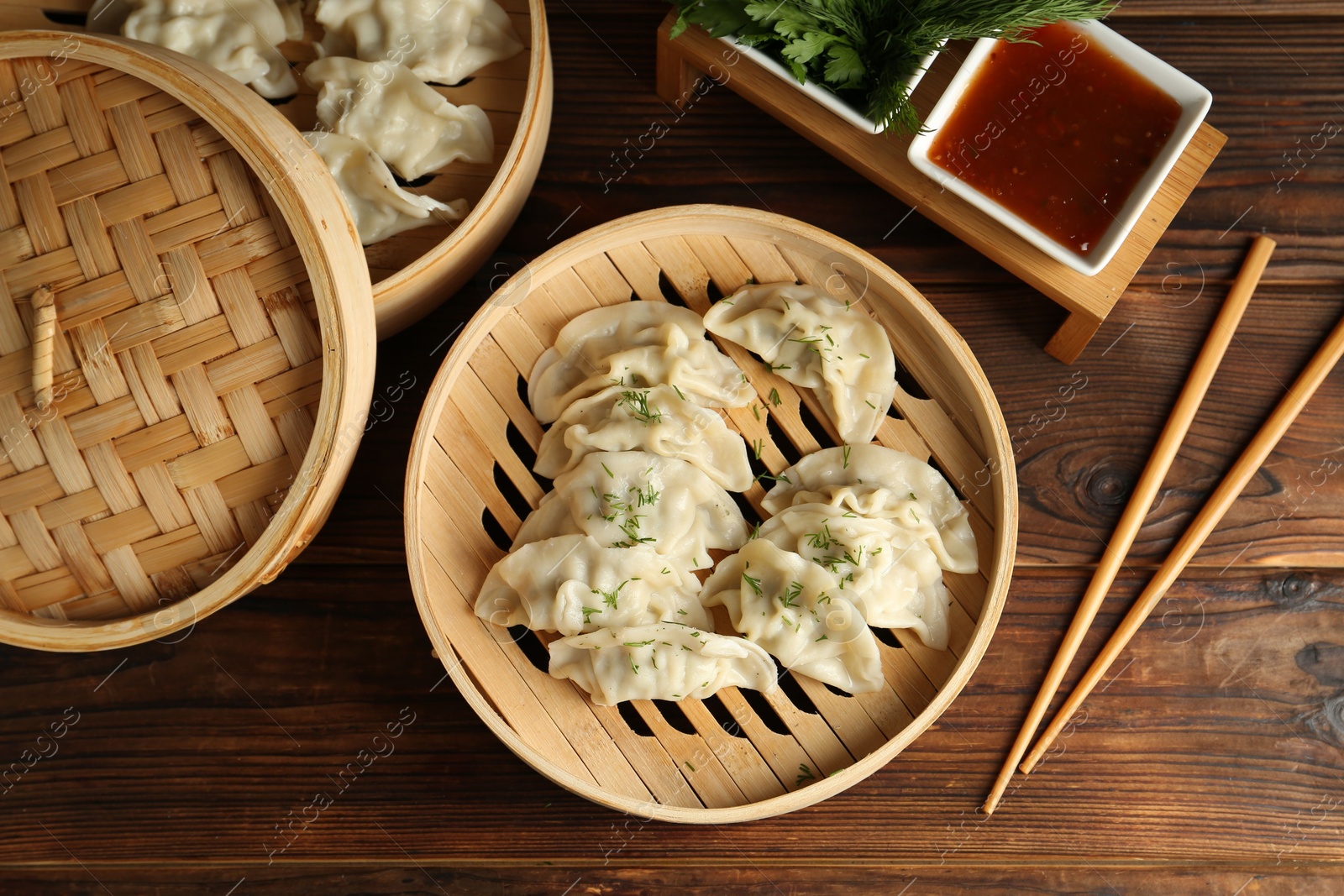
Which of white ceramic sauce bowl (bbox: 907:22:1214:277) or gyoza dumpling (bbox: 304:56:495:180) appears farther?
gyoza dumpling (bbox: 304:56:495:180)

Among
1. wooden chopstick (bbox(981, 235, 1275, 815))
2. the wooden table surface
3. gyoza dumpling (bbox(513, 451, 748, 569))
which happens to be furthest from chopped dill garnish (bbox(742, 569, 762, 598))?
wooden chopstick (bbox(981, 235, 1275, 815))

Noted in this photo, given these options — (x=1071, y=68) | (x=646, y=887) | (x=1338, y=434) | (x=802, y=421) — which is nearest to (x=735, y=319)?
(x=802, y=421)

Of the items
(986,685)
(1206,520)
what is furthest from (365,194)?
(1206,520)

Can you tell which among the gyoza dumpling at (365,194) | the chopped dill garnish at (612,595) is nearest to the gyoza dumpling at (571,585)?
the chopped dill garnish at (612,595)

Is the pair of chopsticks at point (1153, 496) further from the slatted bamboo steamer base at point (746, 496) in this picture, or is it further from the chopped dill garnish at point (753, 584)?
the chopped dill garnish at point (753, 584)

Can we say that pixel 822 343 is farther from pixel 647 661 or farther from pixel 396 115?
pixel 396 115

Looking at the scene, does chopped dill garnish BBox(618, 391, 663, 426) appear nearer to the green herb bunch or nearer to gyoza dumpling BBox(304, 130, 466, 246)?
gyoza dumpling BBox(304, 130, 466, 246)
